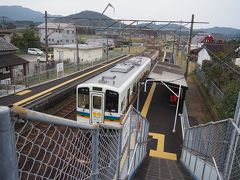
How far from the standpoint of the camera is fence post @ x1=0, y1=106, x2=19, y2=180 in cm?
90

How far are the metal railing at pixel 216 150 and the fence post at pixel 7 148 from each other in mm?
3171

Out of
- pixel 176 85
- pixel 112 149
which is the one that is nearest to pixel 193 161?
pixel 112 149

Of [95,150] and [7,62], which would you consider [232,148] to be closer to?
[95,150]

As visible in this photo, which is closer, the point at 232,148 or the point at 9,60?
the point at 232,148

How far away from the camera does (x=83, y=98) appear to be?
30.7ft

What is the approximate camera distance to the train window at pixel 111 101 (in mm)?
8977

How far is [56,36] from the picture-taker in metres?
50.3


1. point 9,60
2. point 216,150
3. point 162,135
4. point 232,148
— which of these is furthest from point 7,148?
point 9,60

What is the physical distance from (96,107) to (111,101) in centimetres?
65

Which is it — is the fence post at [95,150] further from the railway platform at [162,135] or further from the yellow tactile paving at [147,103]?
the yellow tactile paving at [147,103]

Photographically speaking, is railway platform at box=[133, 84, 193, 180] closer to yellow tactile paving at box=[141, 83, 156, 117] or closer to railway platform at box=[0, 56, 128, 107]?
yellow tactile paving at box=[141, 83, 156, 117]

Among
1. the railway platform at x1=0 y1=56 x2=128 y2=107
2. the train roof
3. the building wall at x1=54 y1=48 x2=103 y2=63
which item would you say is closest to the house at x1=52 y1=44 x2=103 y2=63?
the building wall at x1=54 y1=48 x2=103 y2=63

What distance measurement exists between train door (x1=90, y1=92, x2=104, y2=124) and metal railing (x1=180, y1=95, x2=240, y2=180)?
11.6 feet

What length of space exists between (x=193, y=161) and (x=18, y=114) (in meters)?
6.98
